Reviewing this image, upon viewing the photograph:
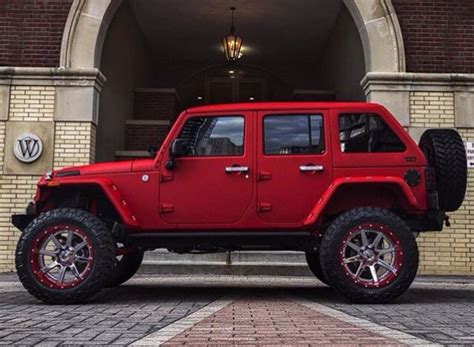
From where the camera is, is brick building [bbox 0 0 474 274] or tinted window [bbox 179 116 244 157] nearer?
tinted window [bbox 179 116 244 157]

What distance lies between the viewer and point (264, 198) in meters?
5.98

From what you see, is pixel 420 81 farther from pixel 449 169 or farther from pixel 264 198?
pixel 264 198

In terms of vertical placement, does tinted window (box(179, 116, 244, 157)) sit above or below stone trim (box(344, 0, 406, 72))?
below

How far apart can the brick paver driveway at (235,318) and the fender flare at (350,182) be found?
90cm

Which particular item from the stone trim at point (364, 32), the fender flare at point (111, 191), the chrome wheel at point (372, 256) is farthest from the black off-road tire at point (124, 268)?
the stone trim at point (364, 32)

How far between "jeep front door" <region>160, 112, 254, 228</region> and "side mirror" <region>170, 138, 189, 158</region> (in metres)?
0.03

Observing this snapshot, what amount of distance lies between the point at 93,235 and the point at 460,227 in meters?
6.51

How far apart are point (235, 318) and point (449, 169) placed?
2.77m

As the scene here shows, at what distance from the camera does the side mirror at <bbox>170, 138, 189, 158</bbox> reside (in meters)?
5.86

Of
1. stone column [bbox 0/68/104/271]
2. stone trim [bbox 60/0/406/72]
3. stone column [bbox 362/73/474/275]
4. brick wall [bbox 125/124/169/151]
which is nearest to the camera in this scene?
stone column [bbox 0/68/104/271]

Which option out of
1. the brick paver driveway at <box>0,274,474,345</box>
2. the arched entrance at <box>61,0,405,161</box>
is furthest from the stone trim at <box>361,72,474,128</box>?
the brick paver driveway at <box>0,274,474,345</box>

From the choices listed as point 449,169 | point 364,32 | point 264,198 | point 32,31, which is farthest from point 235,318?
point 32,31

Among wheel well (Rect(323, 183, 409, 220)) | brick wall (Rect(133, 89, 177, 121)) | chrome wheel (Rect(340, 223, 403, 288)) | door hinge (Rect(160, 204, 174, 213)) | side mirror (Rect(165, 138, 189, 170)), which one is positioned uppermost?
brick wall (Rect(133, 89, 177, 121))

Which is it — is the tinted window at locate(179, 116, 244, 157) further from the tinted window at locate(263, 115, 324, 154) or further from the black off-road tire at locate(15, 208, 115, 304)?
the black off-road tire at locate(15, 208, 115, 304)
